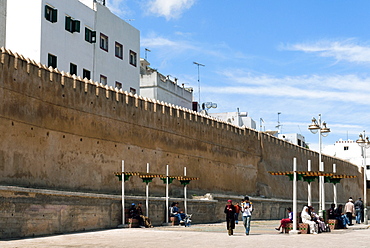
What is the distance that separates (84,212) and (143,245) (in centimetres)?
536

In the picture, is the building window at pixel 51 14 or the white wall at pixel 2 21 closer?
the white wall at pixel 2 21

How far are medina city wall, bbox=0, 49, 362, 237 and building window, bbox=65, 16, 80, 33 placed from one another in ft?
17.3

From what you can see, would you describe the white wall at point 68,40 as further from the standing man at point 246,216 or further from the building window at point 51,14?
the standing man at point 246,216

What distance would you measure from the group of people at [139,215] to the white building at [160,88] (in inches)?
830

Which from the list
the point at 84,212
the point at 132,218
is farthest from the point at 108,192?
the point at 84,212

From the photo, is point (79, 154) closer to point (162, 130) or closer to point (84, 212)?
point (84, 212)

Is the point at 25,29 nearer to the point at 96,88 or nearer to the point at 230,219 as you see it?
the point at 96,88

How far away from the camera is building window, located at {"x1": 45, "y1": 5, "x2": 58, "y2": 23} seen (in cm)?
2610

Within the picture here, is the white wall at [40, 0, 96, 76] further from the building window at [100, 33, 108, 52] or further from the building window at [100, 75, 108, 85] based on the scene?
the building window at [100, 75, 108, 85]

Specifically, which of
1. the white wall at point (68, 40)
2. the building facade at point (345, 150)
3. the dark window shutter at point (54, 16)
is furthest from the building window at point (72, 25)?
the building facade at point (345, 150)

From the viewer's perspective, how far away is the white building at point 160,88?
1618 inches

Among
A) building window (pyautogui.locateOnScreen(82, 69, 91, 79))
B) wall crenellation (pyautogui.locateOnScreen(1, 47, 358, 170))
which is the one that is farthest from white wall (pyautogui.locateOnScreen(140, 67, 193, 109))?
building window (pyautogui.locateOnScreen(82, 69, 91, 79))

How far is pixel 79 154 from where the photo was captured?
827 inches

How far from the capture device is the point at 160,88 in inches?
1639
